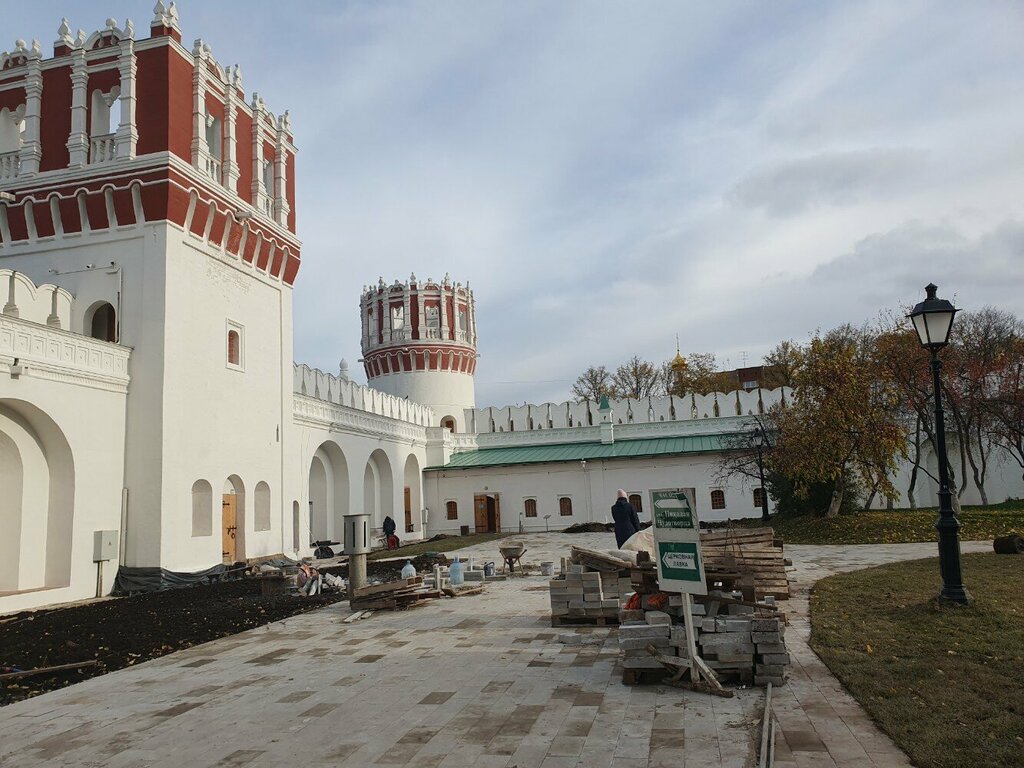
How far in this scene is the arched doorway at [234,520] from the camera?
21.2 m

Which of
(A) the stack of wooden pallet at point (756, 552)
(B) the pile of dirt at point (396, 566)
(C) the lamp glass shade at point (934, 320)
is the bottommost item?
(B) the pile of dirt at point (396, 566)

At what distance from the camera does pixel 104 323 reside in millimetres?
20344

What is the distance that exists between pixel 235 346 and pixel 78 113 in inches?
284

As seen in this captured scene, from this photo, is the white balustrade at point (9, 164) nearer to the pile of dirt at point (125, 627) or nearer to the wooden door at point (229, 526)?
the wooden door at point (229, 526)

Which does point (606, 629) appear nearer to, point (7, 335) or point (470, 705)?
point (470, 705)

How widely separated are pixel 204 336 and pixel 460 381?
958 inches

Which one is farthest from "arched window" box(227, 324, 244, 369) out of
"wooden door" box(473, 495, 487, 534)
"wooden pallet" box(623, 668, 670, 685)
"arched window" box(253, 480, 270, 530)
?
"wooden door" box(473, 495, 487, 534)

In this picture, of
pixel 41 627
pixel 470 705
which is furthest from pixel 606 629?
pixel 41 627

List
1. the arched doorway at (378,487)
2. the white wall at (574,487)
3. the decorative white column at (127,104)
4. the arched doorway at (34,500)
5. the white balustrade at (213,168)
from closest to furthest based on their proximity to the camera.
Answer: the arched doorway at (34,500) → the decorative white column at (127,104) → the white balustrade at (213,168) → the arched doorway at (378,487) → the white wall at (574,487)

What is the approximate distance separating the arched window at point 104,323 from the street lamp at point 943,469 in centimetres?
1888

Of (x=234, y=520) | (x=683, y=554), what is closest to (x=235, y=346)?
(x=234, y=520)

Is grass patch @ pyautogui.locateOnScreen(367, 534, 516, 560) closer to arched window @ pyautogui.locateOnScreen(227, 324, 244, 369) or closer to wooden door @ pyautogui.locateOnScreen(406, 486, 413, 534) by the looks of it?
wooden door @ pyautogui.locateOnScreen(406, 486, 413, 534)

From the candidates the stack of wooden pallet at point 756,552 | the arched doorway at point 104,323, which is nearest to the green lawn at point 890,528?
the stack of wooden pallet at point 756,552

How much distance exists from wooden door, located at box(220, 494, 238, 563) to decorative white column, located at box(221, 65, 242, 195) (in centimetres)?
884
